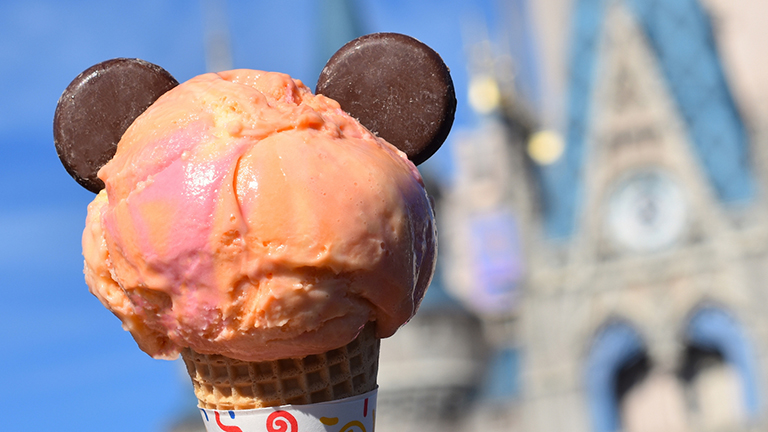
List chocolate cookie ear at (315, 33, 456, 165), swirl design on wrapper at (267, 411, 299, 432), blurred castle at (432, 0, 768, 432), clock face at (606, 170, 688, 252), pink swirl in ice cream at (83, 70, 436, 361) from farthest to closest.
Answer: clock face at (606, 170, 688, 252) < blurred castle at (432, 0, 768, 432) < chocolate cookie ear at (315, 33, 456, 165) < swirl design on wrapper at (267, 411, 299, 432) < pink swirl in ice cream at (83, 70, 436, 361)

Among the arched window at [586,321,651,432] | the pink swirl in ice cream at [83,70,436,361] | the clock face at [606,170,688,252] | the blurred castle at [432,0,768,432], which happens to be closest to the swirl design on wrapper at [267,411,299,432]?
the pink swirl in ice cream at [83,70,436,361]

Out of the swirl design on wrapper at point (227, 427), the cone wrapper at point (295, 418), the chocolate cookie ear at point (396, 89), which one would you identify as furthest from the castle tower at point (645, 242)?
the swirl design on wrapper at point (227, 427)

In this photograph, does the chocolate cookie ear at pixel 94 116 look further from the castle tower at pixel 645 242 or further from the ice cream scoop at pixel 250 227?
the castle tower at pixel 645 242

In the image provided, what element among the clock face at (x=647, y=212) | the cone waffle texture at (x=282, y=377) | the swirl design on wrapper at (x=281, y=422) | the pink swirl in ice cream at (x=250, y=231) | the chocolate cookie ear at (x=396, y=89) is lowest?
the clock face at (x=647, y=212)

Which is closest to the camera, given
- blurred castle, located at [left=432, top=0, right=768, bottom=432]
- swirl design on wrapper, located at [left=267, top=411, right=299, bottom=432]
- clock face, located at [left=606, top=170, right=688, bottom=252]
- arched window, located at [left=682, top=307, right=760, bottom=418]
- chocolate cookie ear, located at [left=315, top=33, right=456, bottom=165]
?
swirl design on wrapper, located at [left=267, top=411, right=299, bottom=432]

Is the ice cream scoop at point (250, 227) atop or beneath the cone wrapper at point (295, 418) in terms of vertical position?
atop

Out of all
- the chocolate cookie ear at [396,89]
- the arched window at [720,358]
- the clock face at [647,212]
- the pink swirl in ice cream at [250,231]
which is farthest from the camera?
the clock face at [647,212]

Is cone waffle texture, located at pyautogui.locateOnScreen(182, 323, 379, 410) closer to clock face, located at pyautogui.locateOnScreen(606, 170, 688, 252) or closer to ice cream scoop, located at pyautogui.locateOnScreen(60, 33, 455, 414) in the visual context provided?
ice cream scoop, located at pyautogui.locateOnScreen(60, 33, 455, 414)
